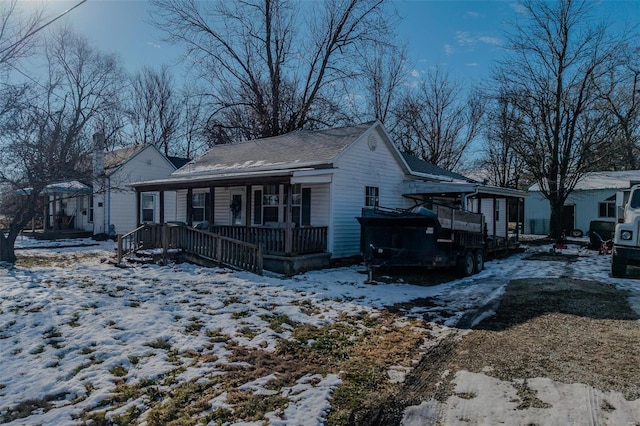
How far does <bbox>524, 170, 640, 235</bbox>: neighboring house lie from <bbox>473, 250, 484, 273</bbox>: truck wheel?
17.7 meters

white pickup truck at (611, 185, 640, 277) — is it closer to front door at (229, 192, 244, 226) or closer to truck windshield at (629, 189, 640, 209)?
truck windshield at (629, 189, 640, 209)

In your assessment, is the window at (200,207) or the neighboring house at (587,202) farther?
the neighboring house at (587,202)

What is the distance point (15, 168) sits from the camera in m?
12.0

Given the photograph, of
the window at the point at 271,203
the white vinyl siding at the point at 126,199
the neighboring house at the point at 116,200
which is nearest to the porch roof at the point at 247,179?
the window at the point at 271,203

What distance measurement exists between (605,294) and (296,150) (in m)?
10.5

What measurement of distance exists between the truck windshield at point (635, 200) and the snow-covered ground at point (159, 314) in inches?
79.3

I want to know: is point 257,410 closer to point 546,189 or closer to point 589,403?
point 589,403

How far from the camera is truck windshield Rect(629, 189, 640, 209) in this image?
10.9 metres

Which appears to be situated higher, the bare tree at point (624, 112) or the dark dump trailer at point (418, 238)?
the bare tree at point (624, 112)

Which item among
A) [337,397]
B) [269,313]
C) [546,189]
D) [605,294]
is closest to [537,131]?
[546,189]

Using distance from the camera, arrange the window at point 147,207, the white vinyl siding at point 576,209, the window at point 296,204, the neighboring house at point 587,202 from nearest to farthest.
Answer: the window at point 296,204 → the window at point 147,207 → the neighboring house at point 587,202 → the white vinyl siding at point 576,209

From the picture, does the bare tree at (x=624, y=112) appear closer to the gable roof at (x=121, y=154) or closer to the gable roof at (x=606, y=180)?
the gable roof at (x=606, y=180)

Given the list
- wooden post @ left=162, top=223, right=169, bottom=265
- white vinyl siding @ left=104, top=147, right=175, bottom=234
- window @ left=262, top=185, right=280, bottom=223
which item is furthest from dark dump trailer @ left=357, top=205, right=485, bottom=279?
white vinyl siding @ left=104, top=147, right=175, bottom=234

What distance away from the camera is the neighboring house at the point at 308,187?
1245 cm
